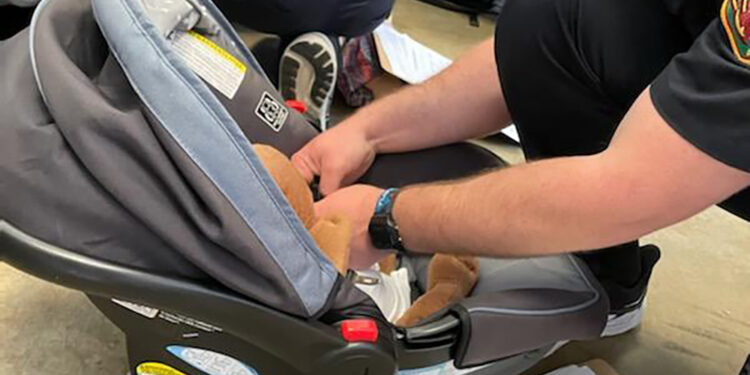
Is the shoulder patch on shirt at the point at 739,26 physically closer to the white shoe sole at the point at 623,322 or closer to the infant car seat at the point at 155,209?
the infant car seat at the point at 155,209

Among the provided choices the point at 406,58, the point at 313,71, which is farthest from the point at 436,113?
the point at 406,58

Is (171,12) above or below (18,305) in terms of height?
above

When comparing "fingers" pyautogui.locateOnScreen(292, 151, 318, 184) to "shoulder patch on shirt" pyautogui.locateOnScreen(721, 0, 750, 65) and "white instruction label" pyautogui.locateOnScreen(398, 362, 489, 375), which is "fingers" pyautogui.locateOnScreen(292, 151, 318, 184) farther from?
"shoulder patch on shirt" pyautogui.locateOnScreen(721, 0, 750, 65)

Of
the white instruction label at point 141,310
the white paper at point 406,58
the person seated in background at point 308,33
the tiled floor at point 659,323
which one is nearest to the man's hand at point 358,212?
the white instruction label at point 141,310

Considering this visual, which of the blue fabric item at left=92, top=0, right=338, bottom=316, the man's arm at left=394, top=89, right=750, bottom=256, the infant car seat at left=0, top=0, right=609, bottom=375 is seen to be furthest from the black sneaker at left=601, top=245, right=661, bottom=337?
the blue fabric item at left=92, top=0, right=338, bottom=316

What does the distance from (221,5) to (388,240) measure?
73 cm

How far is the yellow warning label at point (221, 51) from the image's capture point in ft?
3.26

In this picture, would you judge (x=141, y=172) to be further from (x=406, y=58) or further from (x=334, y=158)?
(x=406, y=58)

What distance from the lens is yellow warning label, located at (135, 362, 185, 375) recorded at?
919 mm

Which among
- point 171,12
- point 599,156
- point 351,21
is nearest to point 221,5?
point 351,21

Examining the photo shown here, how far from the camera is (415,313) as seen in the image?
1.04m

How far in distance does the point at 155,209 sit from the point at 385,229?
280 mm

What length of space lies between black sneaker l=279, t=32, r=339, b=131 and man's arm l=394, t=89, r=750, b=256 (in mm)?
566

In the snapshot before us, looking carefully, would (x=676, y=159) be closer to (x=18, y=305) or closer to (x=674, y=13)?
(x=674, y=13)
